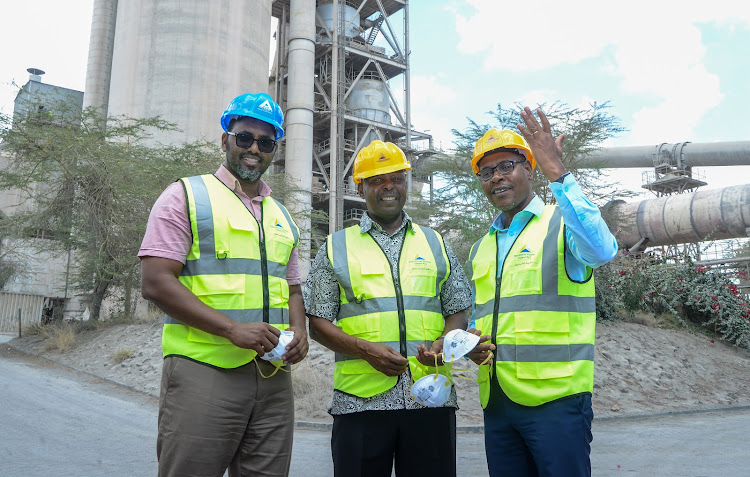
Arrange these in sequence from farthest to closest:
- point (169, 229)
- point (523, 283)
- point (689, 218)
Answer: point (689, 218)
point (523, 283)
point (169, 229)

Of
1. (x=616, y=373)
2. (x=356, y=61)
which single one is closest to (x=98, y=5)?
(x=356, y=61)

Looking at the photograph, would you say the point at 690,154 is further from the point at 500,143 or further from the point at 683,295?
the point at 500,143

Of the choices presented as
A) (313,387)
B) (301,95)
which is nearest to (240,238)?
(313,387)

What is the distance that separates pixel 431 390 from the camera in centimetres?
270

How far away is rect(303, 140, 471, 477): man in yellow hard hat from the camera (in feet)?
9.39

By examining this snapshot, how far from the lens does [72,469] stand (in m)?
5.48

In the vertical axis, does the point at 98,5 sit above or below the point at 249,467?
above

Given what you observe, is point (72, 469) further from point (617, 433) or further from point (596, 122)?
point (596, 122)

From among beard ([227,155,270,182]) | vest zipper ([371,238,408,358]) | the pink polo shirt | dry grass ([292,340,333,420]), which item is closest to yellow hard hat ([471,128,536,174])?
vest zipper ([371,238,408,358])

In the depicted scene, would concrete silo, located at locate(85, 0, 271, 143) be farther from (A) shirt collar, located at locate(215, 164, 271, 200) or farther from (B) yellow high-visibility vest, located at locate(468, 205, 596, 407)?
(B) yellow high-visibility vest, located at locate(468, 205, 596, 407)

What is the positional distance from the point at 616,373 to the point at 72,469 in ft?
32.4

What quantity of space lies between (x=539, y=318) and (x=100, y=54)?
4150cm

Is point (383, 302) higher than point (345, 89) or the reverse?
the reverse

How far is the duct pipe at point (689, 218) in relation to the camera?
2180 centimetres
